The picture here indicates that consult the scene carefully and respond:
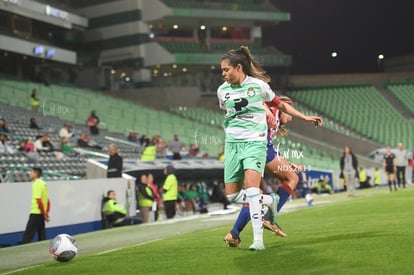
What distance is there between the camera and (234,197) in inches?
Answer: 359

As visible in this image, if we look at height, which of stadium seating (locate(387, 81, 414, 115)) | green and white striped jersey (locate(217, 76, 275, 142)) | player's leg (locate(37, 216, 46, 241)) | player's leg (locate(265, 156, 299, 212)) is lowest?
player's leg (locate(37, 216, 46, 241))

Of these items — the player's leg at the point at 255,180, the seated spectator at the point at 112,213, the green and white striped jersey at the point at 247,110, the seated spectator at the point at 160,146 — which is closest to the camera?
the player's leg at the point at 255,180

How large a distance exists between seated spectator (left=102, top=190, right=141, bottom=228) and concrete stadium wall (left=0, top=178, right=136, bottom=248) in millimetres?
256

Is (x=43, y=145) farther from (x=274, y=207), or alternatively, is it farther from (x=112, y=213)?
(x=274, y=207)

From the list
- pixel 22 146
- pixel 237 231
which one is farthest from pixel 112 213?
pixel 237 231

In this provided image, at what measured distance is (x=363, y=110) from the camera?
58156 millimetres

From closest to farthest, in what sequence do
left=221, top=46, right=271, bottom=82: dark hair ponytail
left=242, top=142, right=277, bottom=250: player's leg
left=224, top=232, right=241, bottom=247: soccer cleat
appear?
left=242, top=142, right=277, bottom=250: player's leg < left=221, top=46, right=271, bottom=82: dark hair ponytail < left=224, top=232, right=241, bottom=247: soccer cleat

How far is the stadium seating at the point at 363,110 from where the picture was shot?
180 ft

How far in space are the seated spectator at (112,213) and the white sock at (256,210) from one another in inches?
566

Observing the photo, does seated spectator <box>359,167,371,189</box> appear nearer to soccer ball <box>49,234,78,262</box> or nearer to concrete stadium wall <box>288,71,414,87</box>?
concrete stadium wall <box>288,71,414,87</box>

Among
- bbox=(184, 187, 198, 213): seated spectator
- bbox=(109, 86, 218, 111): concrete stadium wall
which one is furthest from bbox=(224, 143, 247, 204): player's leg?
bbox=(109, 86, 218, 111): concrete stadium wall

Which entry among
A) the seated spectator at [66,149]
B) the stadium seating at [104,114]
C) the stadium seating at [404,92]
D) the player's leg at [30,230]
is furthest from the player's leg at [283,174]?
the stadium seating at [404,92]

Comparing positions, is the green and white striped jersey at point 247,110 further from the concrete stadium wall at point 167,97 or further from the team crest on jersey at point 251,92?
the concrete stadium wall at point 167,97

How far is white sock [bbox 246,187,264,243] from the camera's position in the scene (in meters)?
8.79
